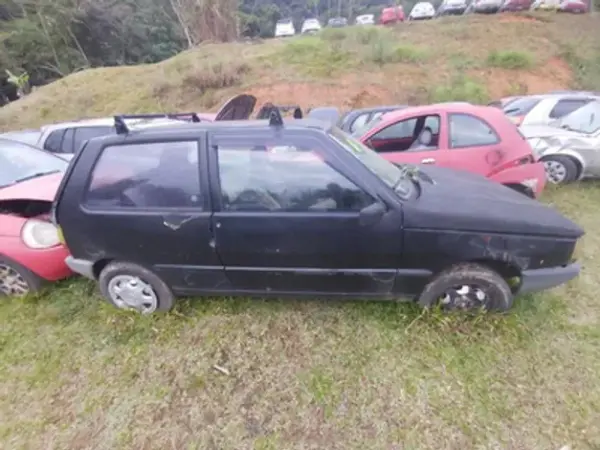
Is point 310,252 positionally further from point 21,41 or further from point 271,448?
point 21,41

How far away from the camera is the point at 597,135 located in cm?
525

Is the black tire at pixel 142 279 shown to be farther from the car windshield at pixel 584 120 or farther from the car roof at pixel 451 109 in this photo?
the car windshield at pixel 584 120

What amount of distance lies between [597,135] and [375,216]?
187 inches

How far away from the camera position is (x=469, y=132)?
445 cm

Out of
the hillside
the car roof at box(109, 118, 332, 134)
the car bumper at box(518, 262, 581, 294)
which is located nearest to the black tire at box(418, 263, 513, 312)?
the car bumper at box(518, 262, 581, 294)

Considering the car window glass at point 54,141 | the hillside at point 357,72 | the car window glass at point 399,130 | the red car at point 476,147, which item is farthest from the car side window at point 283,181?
the hillside at point 357,72

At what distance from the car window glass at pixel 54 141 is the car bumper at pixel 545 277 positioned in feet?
23.0

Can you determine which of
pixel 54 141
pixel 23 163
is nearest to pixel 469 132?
pixel 23 163

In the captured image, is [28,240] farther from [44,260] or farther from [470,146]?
[470,146]

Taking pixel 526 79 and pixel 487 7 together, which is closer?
pixel 526 79

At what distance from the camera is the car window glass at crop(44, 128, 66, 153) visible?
6.43 m

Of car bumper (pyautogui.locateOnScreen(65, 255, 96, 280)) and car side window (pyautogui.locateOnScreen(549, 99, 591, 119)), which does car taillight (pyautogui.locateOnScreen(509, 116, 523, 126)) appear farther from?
car bumper (pyautogui.locateOnScreen(65, 255, 96, 280))

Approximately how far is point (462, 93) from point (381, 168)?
13390 millimetres

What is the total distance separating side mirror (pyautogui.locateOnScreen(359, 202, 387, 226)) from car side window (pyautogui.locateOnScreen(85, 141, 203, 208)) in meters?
1.13
